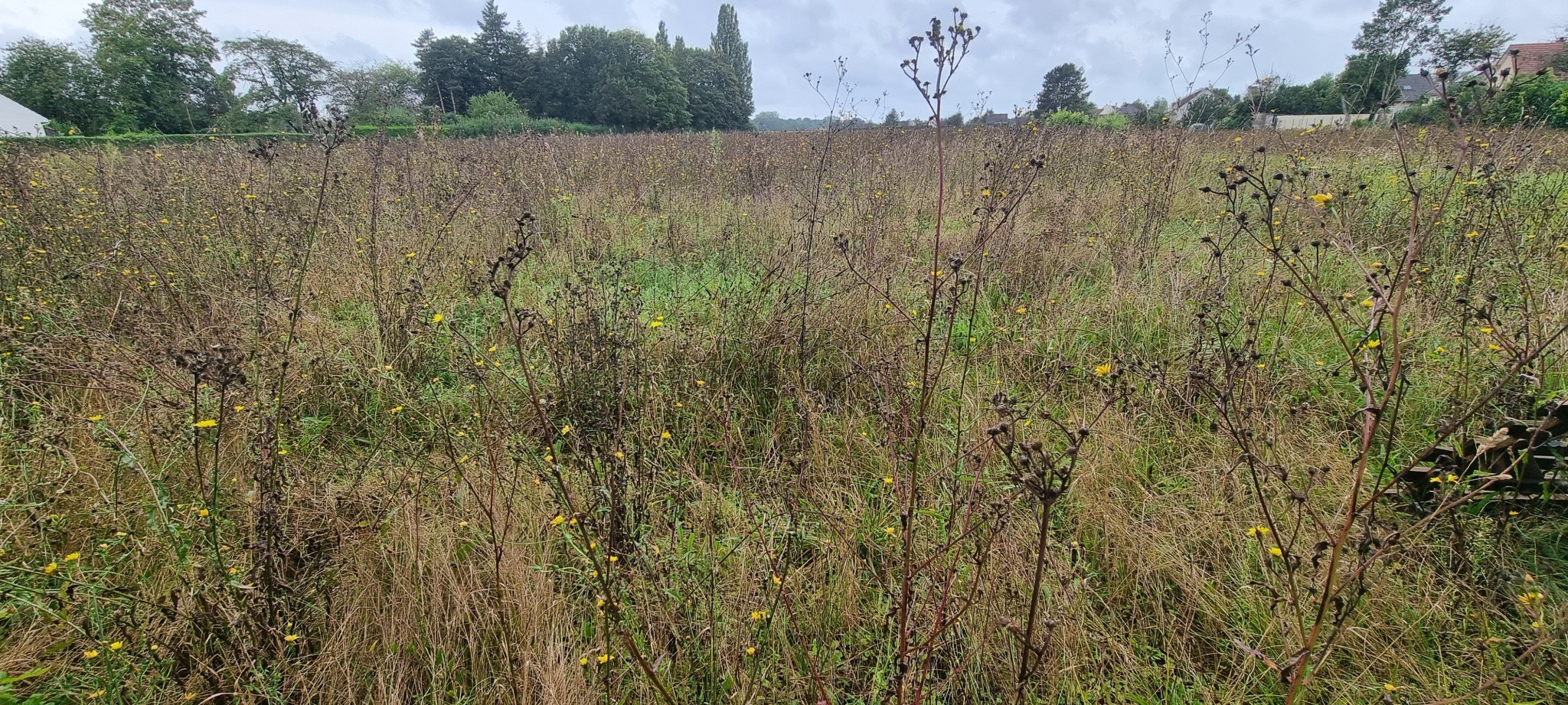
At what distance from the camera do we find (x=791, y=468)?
2410 mm

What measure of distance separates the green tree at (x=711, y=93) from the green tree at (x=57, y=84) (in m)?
29.2

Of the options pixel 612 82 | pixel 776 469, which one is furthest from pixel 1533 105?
pixel 612 82

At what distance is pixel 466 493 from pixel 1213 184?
7.88m

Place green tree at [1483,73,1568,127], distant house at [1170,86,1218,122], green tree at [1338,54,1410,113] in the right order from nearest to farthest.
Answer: green tree at [1338,54,1410,113]
green tree at [1483,73,1568,127]
distant house at [1170,86,1218,122]

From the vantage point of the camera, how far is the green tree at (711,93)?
1689 inches

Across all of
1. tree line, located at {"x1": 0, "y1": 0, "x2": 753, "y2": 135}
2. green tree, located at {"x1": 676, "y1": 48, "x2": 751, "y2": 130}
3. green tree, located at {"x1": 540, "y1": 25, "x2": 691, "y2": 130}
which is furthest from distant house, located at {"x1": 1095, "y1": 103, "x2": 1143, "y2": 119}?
green tree, located at {"x1": 676, "y1": 48, "x2": 751, "y2": 130}

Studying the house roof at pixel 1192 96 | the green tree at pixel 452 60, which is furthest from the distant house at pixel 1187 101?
the green tree at pixel 452 60

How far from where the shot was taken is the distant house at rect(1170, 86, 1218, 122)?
464 centimetres

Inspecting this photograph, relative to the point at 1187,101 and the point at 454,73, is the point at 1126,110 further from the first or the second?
the point at 454,73

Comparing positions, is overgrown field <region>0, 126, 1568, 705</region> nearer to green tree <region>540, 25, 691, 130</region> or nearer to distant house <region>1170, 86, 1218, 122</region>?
distant house <region>1170, 86, 1218, 122</region>

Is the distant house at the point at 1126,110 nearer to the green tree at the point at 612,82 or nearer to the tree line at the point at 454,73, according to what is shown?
the tree line at the point at 454,73

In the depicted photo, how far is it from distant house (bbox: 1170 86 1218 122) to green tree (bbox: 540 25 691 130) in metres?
36.0

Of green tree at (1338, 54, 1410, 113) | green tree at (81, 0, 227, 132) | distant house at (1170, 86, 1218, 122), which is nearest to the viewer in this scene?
green tree at (1338, 54, 1410, 113)

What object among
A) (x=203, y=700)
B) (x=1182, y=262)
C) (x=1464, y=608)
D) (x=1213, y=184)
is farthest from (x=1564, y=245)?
(x=203, y=700)
